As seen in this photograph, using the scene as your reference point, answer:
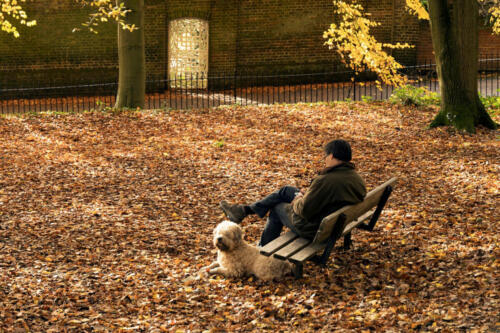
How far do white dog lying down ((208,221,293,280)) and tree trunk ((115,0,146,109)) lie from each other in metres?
9.03

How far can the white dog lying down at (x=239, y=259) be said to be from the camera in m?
5.53

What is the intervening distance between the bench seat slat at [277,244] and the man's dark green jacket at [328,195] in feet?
0.63

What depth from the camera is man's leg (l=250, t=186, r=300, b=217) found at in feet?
19.9

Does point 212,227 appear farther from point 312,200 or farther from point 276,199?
point 312,200

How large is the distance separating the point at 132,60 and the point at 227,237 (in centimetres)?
926

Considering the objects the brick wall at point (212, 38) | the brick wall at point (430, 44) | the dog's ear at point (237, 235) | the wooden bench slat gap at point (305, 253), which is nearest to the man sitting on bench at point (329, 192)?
the wooden bench slat gap at point (305, 253)

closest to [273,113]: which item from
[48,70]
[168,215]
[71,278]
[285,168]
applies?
[285,168]

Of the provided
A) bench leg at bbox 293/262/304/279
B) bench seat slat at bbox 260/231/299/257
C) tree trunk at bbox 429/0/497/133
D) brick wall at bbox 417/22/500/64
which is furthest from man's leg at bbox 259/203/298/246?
brick wall at bbox 417/22/500/64

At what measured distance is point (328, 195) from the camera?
532 centimetres

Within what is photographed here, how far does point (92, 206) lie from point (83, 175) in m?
1.54

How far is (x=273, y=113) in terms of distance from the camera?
13.6 metres

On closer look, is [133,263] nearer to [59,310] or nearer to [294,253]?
[59,310]

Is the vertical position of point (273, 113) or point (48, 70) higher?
point (48, 70)

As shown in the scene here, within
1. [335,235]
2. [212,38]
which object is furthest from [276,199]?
[212,38]
